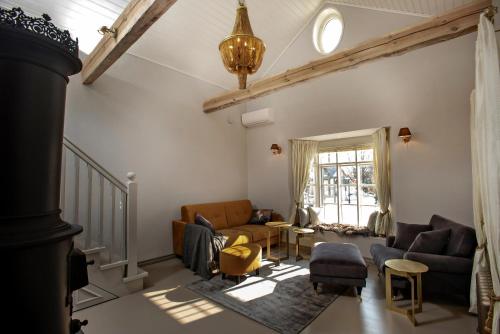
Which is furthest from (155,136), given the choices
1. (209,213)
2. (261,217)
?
(261,217)

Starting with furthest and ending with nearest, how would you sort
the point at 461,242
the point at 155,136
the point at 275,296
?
the point at 155,136 < the point at 275,296 < the point at 461,242

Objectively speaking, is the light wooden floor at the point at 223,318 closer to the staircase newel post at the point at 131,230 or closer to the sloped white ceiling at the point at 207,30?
the staircase newel post at the point at 131,230

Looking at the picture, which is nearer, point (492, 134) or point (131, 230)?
point (492, 134)

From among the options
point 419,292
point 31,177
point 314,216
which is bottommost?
point 419,292

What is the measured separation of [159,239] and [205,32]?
380 centimetres

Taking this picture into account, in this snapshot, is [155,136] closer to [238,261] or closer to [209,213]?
[209,213]

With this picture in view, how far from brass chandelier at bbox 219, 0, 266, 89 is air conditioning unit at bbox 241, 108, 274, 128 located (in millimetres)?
3593

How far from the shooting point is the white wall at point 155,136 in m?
3.92

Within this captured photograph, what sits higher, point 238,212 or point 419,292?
point 238,212

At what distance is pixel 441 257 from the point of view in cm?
287

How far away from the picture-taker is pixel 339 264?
Answer: 311 centimetres

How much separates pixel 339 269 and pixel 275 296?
2.82 ft

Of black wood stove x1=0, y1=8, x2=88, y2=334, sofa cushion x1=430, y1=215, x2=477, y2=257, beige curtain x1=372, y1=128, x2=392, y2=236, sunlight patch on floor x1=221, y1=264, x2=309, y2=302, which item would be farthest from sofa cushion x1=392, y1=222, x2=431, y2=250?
black wood stove x1=0, y1=8, x2=88, y2=334

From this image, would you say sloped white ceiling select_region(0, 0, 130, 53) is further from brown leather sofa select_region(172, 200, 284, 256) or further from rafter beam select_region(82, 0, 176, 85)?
brown leather sofa select_region(172, 200, 284, 256)
